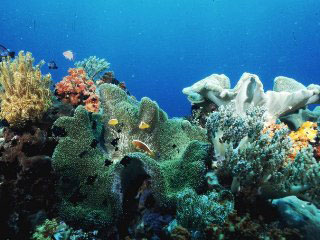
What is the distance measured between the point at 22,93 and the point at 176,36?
152 m

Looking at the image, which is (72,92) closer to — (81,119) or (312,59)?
(81,119)

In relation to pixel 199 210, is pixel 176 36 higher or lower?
higher

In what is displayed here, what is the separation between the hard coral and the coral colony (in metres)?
1.61

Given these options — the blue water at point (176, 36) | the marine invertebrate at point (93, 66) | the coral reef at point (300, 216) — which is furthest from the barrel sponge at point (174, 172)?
the blue water at point (176, 36)

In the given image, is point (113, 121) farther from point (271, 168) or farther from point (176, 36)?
point (176, 36)

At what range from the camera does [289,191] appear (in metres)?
3.77

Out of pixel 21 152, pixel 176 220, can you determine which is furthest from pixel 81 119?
pixel 176 220

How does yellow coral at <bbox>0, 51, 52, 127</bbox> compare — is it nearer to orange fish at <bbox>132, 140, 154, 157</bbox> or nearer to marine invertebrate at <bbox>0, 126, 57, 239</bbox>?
marine invertebrate at <bbox>0, 126, 57, 239</bbox>

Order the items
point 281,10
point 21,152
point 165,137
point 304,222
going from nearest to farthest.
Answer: point 304,222 < point 21,152 < point 165,137 < point 281,10

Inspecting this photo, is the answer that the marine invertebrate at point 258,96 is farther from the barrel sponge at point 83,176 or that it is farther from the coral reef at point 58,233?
the coral reef at point 58,233

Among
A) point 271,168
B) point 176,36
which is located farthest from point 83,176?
point 176,36

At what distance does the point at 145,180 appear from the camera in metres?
4.11

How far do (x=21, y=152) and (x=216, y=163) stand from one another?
317 centimetres

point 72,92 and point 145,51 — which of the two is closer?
point 72,92
